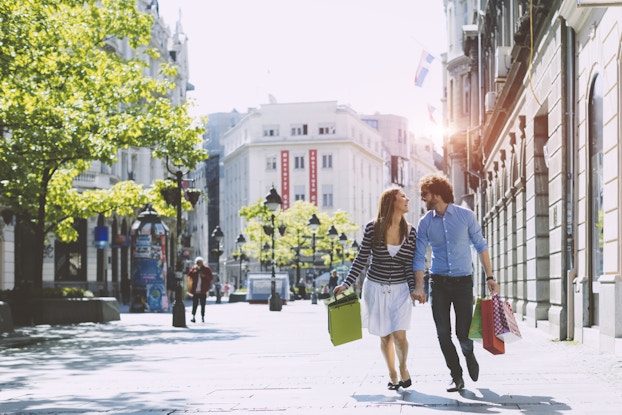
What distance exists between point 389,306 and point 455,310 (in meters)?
0.55

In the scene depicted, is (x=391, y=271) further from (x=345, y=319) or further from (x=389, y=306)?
(x=345, y=319)

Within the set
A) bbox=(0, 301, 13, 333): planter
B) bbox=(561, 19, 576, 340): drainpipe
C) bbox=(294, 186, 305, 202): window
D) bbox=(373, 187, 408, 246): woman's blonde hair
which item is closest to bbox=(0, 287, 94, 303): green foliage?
bbox=(0, 301, 13, 333): planter

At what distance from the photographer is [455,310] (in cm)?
938

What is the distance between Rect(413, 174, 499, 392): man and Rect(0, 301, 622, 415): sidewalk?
39 centimetres

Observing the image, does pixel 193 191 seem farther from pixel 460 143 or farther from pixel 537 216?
pixel 460 143

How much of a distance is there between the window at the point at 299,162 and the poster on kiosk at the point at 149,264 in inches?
2774

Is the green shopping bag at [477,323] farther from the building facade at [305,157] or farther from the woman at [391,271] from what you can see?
the building facade at [305,157]

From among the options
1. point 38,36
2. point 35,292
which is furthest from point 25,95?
point 35,292

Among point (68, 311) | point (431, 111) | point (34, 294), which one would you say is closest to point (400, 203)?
point (34, 294)

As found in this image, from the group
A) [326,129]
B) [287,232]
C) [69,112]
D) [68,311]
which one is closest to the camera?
[69,112]

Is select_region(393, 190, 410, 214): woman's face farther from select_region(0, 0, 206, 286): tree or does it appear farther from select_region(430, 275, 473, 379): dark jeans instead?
select_region(0, 0, 206, 286): tree

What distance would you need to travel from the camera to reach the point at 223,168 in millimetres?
124875

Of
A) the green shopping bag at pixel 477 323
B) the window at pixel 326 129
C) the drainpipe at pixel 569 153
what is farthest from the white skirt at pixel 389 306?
the window at pixel 326 129

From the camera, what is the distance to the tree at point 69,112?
21.0m
